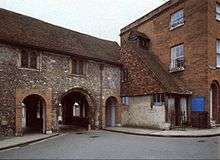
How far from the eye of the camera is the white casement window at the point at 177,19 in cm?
2209

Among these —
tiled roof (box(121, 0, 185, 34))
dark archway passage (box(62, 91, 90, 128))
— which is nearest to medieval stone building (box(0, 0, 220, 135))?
tiled roof (box(121, 0, 185, 34))

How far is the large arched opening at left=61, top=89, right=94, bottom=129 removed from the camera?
2236 centimetres

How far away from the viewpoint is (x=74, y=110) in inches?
1236

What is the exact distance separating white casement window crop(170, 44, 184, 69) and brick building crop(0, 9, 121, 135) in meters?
4.71

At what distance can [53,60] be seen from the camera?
19609 mm

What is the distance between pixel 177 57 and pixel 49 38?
10.4 metres

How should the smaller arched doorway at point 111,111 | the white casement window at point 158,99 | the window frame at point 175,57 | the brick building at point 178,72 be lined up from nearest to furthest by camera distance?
the brick building at point 178,72, the white casement window at point 158,99, the window frame at point 175,57, the smaller arched doorway at point 111,111

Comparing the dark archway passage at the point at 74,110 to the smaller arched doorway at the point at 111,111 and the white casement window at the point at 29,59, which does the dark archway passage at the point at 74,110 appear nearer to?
the smaller arched doorway at the point at 111,111

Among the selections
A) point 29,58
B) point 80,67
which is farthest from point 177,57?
point 29,58

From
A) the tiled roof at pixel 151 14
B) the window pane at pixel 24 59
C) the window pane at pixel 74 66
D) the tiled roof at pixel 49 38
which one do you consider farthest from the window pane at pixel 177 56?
the window pane at pixel 24 59

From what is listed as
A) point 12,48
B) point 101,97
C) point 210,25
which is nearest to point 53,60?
point 12,48

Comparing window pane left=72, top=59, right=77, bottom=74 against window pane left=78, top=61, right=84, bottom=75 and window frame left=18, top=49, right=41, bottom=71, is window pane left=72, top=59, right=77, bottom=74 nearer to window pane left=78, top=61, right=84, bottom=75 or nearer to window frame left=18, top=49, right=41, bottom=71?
window pane left=78, top=61, right=84, bottom=75

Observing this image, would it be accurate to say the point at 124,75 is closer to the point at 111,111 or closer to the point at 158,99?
the point at 111,111

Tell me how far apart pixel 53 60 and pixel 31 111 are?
31.7ft
